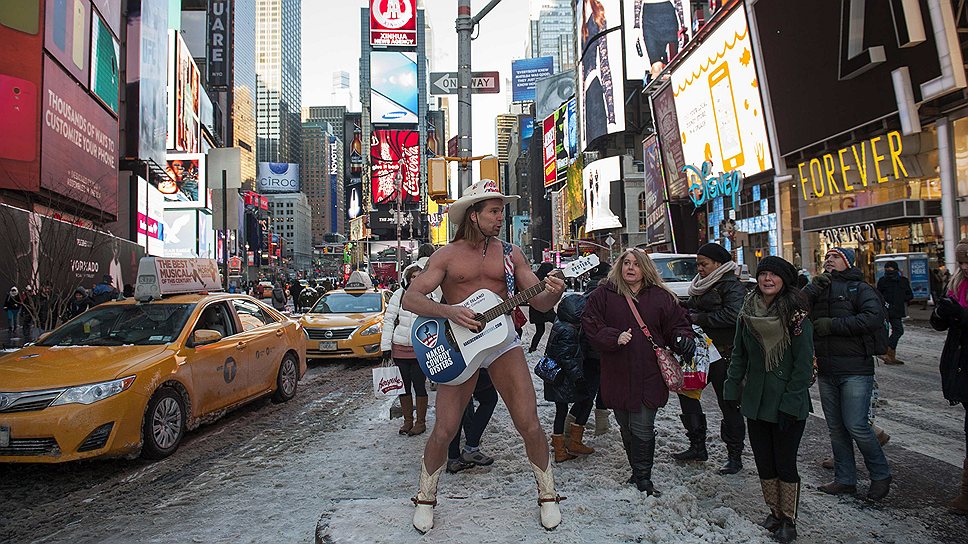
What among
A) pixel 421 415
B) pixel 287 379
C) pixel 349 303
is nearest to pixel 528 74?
pixel 349 303

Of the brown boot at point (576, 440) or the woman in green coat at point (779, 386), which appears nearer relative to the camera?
the woman in green coat at point (779, 386)

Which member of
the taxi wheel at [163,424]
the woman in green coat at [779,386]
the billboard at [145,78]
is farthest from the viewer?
the billboard at [145,78]

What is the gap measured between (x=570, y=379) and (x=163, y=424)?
12.2 feet

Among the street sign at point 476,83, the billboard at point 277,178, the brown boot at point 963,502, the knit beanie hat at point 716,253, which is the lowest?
the brown boot at point 963,502

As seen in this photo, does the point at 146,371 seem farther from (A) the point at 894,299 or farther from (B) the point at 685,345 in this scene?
(A) the point at 894,299

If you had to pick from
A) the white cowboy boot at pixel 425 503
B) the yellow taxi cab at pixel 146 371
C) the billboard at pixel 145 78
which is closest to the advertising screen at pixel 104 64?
the billboard at pixel 145 78

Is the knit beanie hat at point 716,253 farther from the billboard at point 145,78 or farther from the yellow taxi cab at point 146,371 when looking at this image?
the billboard at point 145,78

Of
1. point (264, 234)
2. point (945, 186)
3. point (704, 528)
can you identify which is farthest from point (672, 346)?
point (264, 234)

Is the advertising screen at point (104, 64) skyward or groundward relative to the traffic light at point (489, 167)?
skyward

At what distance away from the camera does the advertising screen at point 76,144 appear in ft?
70.9

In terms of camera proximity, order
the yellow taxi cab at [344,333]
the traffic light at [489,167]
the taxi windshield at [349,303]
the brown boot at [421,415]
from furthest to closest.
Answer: the taxi windshield at [349,303] → the yellow taxi cab at [344,333] → the traffic light at [489,167] → the brown boot at [421,415]

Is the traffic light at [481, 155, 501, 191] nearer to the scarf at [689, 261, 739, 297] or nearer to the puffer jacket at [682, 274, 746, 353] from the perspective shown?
the scarf at [689, 261, 739, 297]

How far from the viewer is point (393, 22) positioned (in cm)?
7838

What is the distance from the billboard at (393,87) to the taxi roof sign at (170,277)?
283 ft
